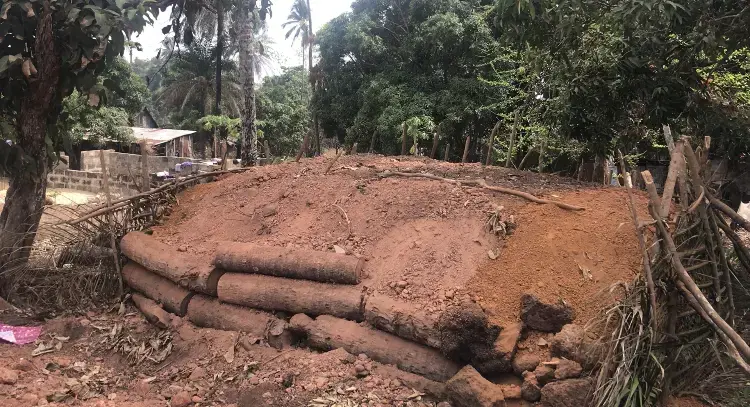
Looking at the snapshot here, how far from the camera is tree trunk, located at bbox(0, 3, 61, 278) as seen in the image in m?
5.48

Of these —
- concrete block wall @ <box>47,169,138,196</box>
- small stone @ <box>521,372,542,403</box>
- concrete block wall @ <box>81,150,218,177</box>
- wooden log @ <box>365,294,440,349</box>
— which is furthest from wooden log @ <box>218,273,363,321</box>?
concrete block wall @ <box>47,169,138,196</box>

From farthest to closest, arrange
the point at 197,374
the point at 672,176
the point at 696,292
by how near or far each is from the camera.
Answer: the point at 197,374 → the point at 672,176 → the point at 696,292

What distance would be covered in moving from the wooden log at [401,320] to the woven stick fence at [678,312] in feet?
3.73

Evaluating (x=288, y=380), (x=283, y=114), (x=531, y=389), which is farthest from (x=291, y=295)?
(x=283, y=114)

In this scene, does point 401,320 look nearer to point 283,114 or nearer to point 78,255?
point 78,255

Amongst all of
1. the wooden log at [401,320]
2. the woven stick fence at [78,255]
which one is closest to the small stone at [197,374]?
the wooden log at [401,320]

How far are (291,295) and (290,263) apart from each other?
0.28m

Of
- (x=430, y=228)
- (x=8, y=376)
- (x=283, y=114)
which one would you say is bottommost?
(x=8, y=376)

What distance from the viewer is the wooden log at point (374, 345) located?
3762mm

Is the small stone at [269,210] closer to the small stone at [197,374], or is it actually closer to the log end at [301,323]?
the log end at [301,323]

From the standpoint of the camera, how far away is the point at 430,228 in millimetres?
4770

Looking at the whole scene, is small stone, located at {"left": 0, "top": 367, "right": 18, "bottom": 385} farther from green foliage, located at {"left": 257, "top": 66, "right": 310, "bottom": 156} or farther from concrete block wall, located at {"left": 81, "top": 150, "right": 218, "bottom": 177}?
green foliage, located at {"left": 257, "top": 66, "right": 310, "bottom": 156}

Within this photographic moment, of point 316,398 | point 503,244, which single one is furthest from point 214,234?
point 503,244

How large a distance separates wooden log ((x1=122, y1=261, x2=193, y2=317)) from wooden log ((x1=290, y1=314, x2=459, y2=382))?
144cm
